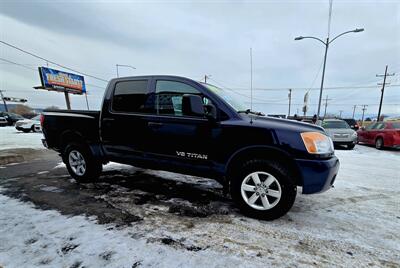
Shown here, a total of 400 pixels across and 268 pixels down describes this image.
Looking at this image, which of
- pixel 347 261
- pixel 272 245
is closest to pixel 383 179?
pixel 347 261

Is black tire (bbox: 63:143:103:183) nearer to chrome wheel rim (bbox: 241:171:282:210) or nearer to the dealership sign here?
chrome wheel rim (bbox: 241:171:282:210)

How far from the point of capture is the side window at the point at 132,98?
11.0ft

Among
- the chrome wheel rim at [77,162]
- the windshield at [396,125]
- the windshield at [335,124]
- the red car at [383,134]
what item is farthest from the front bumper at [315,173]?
the windshield at [396,125]

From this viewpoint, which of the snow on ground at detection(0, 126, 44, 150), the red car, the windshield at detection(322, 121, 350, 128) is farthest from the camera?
the windshield at detection(322, 121, 350, 128)

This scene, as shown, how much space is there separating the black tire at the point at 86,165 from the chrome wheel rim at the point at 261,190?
288 centimetres

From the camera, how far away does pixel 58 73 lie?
22.0m

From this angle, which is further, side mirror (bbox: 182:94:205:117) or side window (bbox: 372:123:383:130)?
side window (bbox: 372:123:383:130)

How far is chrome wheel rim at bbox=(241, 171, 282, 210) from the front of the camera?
103 inches

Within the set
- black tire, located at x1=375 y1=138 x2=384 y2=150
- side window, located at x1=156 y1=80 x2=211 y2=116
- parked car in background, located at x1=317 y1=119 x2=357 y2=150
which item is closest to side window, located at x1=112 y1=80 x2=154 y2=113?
side window, located at x1=156 y1=80 x2=211 y2=116

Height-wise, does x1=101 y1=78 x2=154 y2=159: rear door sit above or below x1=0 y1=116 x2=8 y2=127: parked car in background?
above

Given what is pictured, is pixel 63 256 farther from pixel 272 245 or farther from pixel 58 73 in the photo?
pixel 58 73

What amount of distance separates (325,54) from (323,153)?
1499cm

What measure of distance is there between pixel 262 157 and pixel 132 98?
90.9 inches

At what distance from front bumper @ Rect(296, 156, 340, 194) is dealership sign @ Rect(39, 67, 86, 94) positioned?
25092 millimetres
